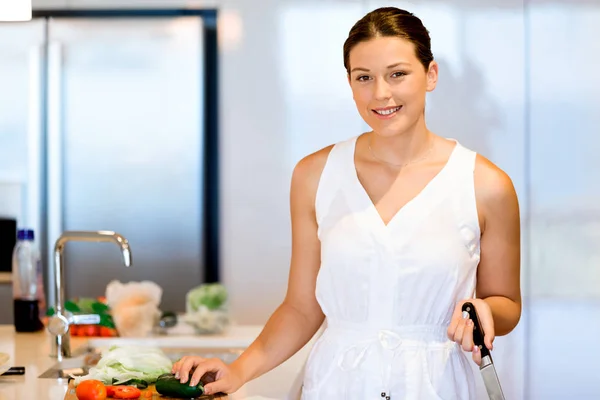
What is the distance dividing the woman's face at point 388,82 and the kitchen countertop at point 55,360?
22.5 inches

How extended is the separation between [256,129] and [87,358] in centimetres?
153

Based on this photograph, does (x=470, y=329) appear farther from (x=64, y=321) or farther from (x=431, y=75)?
(x=64, y=321)

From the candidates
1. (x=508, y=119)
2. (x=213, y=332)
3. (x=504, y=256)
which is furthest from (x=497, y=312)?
(x=508, y=119)

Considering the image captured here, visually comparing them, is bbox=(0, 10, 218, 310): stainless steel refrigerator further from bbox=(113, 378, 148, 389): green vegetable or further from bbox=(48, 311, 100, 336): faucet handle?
bbox=(113, 378, 148, 389): green vegetable

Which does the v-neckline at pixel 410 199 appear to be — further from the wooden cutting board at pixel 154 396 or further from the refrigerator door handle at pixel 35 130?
the refrigerator door handle at pixel 35 130

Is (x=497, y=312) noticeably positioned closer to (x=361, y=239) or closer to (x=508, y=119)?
(x=361, y=239)

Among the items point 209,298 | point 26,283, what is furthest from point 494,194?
point 26,283

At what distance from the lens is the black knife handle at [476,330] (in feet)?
4.47

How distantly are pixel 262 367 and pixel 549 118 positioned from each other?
2.28m

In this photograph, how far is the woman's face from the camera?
158cm

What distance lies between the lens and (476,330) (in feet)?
4.55

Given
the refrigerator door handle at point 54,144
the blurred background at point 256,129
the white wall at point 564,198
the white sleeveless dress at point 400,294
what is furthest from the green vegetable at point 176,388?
the white wall at point 564,198

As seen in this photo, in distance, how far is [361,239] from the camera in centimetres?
163

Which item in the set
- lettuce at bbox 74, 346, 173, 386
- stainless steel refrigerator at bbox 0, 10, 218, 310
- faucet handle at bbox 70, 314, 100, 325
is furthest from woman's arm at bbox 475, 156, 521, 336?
stainless steel refrigerator at bbox 0, 10, 218, 310
